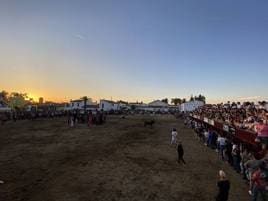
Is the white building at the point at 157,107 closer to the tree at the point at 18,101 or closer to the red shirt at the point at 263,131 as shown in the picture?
the tree at the point at 18,101

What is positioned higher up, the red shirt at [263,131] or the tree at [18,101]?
the tree at [18,101]

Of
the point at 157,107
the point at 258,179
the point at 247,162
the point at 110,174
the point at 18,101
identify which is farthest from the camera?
the point at 157,107

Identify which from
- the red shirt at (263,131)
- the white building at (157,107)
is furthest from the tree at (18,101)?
the red shirt at (263,131)

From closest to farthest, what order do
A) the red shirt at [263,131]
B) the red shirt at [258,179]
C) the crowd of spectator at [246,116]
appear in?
1. the red shirt at [258,179]
2. the red shirt at [263,131]
3. the crowd of spectator at [246,116]

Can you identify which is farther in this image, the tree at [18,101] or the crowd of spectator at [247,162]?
the tree at [18,101]

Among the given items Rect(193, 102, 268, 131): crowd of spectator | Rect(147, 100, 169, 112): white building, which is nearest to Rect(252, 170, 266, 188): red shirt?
Rect(193, 102, 268, 131): crowd of spectator

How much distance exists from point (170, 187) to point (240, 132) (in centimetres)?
603

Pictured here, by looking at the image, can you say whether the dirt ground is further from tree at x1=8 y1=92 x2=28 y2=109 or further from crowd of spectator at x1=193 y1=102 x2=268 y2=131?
tree at x1=8 y1=92 x2=28 y2=109

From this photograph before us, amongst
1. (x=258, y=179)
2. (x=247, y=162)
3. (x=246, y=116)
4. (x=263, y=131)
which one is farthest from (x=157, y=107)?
(x=258, y=179)

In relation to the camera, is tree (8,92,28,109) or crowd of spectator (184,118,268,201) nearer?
crowd of spectator (184,118,268,201)

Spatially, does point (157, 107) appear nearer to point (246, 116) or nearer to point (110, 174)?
point (246, 116)

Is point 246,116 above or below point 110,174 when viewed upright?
above

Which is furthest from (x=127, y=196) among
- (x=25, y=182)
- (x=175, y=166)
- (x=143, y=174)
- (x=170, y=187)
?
(x=175, y=166)

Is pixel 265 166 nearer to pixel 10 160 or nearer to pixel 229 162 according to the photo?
pixel 229 162
